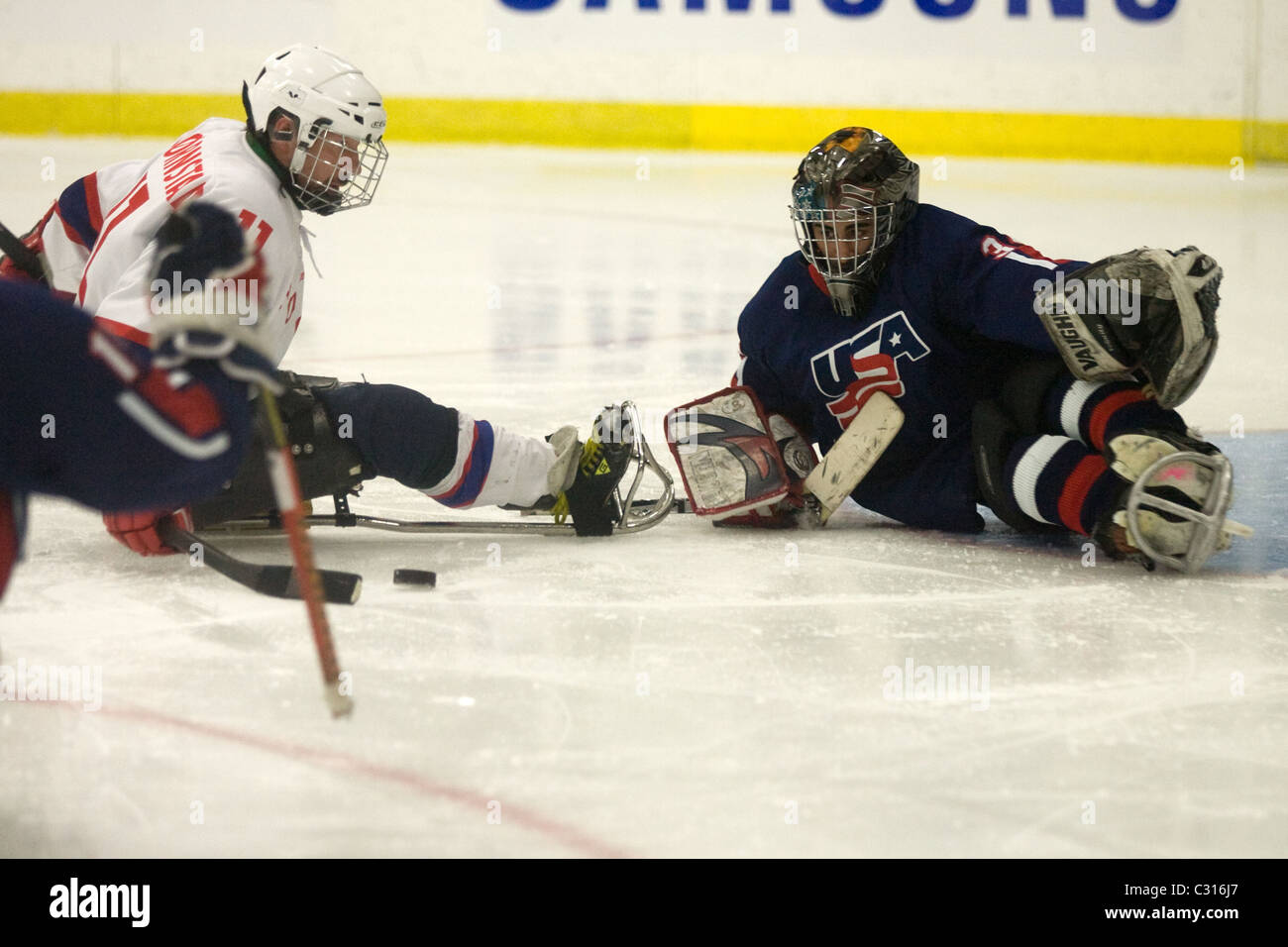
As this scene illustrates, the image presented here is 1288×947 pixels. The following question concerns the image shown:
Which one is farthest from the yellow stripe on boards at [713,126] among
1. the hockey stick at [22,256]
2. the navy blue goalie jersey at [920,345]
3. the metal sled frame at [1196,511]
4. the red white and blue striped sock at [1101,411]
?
the metal sled frame at [1196,511]

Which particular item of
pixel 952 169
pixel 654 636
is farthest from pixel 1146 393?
pixel 952 169

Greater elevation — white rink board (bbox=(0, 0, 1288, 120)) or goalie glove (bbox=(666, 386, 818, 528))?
white rink board (bbox=(0, 0, 1288, 120))

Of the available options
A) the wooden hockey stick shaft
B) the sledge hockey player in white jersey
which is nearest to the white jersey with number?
the sledge hockey player in white jersey

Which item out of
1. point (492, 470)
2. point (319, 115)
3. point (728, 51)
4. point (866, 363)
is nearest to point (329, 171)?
point (319, 115)

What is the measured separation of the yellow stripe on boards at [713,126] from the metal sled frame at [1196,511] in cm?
763

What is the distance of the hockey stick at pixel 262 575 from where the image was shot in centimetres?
206

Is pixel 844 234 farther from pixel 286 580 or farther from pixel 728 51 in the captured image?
pixel 728 51

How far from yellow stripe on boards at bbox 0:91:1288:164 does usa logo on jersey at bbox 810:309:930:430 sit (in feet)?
23.8

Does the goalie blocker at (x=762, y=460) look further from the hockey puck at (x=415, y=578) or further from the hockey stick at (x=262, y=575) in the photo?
the hockey stick at (x=262, y=575)

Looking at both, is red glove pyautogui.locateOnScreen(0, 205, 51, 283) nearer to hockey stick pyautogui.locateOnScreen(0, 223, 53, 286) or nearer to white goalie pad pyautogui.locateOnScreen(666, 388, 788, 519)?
hockey stick pyautogui.locateOnScreen(0, 223, 53, 286)

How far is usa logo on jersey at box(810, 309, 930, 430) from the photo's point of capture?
2564 millimetres

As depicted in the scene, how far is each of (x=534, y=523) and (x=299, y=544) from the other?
3.88 feet

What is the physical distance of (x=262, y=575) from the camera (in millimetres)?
2164

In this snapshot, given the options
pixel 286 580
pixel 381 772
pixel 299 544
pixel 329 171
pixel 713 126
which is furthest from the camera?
pixel 713 126
